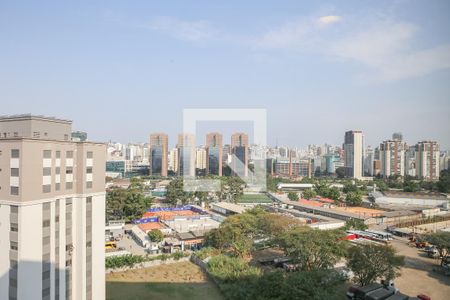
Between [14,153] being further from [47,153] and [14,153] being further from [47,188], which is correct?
[47,188]

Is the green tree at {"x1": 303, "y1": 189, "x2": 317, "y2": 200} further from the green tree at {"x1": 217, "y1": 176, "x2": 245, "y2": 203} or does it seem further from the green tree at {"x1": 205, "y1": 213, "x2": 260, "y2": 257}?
the green tree at {"x1": 205, "y1": 213, "x2": 260, "y2": 257}

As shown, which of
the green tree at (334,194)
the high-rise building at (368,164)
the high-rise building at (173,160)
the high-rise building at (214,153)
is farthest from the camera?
the high-rise building at (368,164)

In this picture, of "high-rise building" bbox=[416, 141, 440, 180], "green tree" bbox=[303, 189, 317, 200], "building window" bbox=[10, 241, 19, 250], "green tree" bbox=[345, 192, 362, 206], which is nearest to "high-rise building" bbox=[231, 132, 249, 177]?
"green tree" bbox=[303, 189, 317, 200]

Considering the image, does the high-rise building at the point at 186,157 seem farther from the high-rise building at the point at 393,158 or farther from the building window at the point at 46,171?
the building window at the point at 46,171

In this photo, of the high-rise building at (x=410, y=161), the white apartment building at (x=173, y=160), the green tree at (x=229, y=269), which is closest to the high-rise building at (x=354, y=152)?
the high-rise building at (x=410, y=161)

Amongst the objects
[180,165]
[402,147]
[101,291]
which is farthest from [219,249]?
[402,147]
